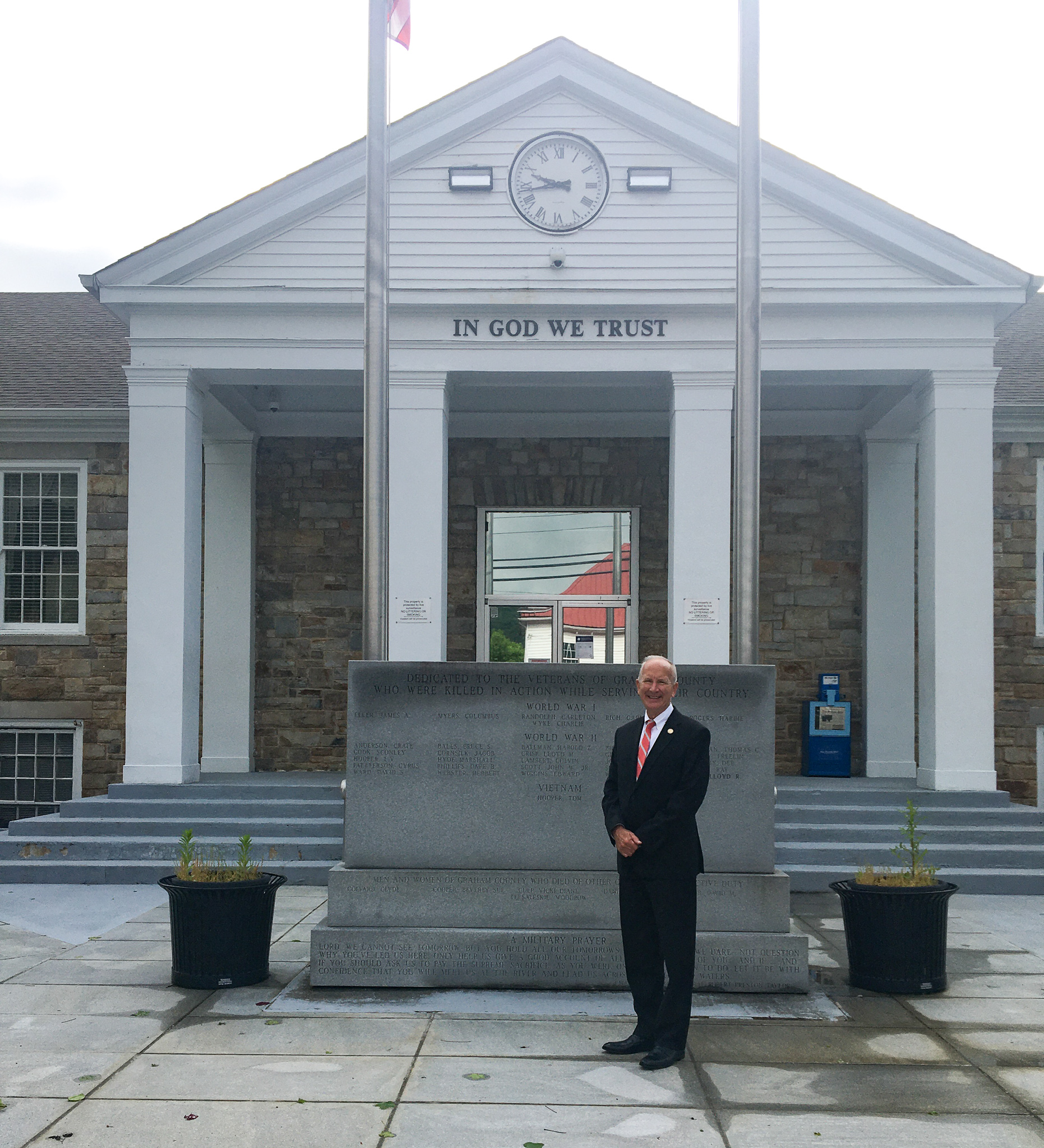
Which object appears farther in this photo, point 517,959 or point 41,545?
point 41,545

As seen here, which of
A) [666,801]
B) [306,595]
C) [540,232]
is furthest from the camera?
[306,595]

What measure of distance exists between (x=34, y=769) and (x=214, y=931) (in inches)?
362

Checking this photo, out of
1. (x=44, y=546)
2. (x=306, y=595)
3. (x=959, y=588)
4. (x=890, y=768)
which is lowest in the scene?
(x=890, y=768)

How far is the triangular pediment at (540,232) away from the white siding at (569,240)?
0.01 m

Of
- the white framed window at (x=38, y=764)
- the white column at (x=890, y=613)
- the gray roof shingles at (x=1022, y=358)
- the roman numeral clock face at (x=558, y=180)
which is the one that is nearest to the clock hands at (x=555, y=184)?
the roman numeral clock face at (x=558, y=180)

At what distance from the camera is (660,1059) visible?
579 centimetres

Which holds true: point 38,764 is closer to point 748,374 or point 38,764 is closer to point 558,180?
point 558,180

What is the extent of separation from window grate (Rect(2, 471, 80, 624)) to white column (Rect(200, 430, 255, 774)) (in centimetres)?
176

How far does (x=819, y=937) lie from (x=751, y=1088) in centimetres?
366

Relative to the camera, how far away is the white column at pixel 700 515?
12.4 m

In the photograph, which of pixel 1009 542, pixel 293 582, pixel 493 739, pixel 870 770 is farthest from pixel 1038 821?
pixel 293 582

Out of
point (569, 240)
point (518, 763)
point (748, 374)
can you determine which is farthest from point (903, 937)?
point (569, 240)

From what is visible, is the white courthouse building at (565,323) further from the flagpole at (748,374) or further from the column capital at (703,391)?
the flagpole at (748,374)

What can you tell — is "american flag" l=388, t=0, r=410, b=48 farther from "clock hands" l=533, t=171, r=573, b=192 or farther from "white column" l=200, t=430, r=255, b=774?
"white column" l=200, t=430, r=255, b=774
